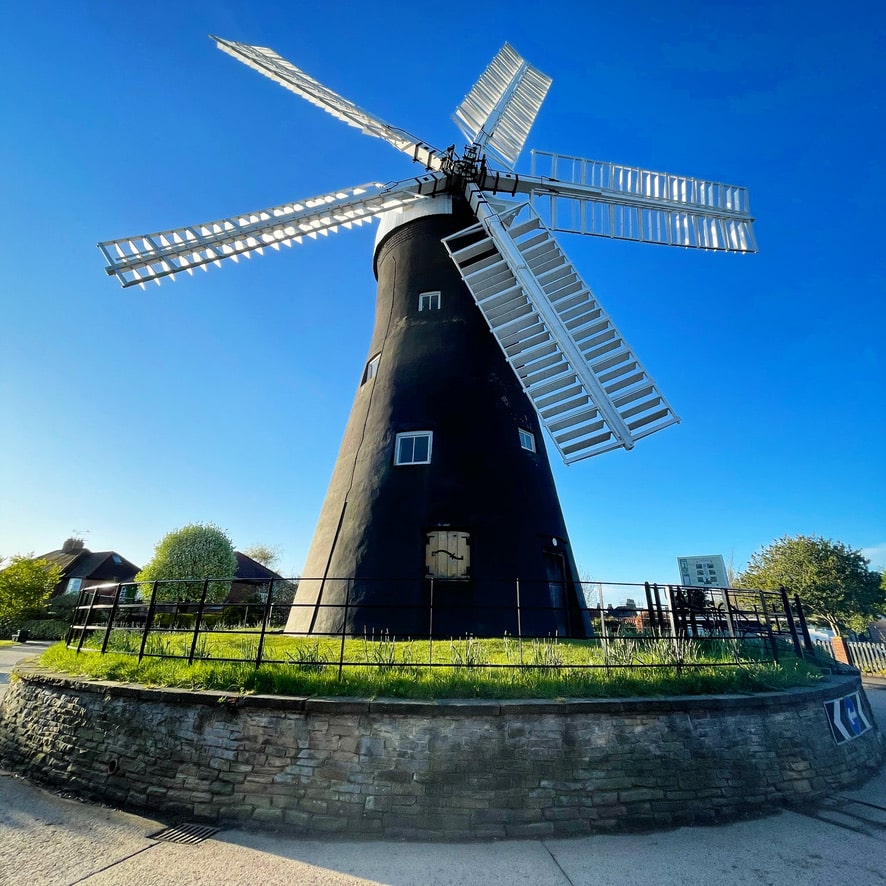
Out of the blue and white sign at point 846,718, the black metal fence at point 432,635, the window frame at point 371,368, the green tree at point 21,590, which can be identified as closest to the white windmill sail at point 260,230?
the window frame at point 371,368

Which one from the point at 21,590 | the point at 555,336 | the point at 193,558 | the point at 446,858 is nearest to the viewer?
the point at 446,858

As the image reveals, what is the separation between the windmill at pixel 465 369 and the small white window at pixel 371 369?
63 mm

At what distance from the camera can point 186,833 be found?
15.5ft

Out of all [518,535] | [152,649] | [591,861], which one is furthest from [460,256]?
[591,861]

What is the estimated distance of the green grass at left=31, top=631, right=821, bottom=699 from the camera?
528 cm

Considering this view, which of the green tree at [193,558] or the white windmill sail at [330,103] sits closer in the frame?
the white windmill sail at [330,103]

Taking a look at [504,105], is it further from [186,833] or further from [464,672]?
[186,833]

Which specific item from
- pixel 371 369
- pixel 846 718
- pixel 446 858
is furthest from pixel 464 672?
pixel 371 369

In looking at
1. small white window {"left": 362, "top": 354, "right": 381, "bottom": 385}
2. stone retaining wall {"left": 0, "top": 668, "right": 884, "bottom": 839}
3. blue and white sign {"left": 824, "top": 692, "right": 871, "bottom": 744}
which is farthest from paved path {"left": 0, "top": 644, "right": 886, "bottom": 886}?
small white window {"left": 362, "top": 354, "right": 381, "bottom": 385}

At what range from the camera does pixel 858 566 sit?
2523cm

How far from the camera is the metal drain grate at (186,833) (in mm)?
4582

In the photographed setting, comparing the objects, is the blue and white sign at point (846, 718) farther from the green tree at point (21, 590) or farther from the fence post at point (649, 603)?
the green tree at point (21, 590)

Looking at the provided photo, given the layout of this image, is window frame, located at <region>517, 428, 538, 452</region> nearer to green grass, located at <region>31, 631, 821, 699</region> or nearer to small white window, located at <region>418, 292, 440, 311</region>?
small white window, located at <region>418, 292, 440, 311</region>

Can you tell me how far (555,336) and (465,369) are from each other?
1.92m
